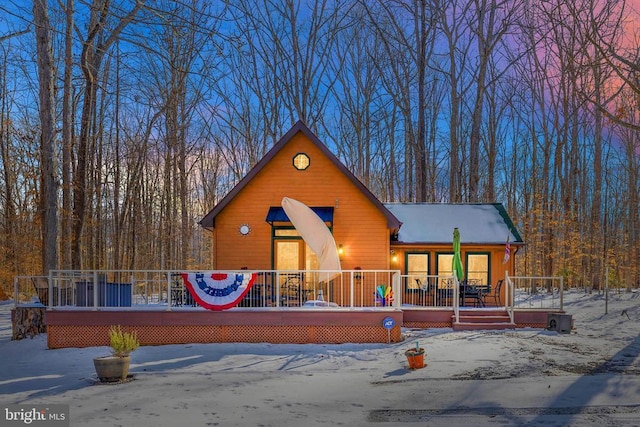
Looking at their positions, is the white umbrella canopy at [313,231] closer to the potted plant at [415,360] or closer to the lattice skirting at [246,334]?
the lattice skirting at [246,334]

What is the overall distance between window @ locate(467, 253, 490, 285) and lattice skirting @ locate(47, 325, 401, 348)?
614 centimetres

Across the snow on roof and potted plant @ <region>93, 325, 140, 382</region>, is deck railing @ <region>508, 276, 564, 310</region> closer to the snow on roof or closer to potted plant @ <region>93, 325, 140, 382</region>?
the snow on roof

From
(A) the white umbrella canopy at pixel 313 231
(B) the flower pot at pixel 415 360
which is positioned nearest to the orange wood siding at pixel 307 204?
(A) the white umbrella canopy at pixel 313 231

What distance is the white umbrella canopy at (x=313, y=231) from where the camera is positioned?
1400 cm

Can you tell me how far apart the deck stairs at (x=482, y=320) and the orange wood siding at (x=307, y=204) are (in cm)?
301

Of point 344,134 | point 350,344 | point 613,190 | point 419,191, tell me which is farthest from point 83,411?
point 613,190

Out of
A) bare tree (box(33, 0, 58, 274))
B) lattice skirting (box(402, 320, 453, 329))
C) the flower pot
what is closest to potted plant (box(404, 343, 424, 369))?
the flower pot

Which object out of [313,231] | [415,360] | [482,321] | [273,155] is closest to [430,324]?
[482,321]

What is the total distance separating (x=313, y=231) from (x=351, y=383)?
5500 millimetres

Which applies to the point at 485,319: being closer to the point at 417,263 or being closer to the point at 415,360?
the point at 417,263

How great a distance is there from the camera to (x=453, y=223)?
1902 centimetres

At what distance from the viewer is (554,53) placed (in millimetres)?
28266

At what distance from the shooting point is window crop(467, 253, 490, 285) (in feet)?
59.6

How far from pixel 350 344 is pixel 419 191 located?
16250 millimetres
